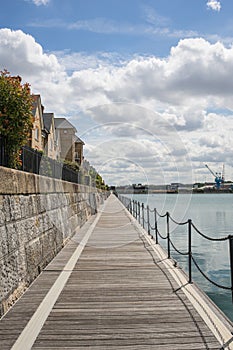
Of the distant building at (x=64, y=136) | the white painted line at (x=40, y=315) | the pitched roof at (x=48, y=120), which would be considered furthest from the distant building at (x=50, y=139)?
the white painted line at (x=40, y=315)

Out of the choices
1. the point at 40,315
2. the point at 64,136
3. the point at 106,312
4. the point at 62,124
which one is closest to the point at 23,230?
the point at 40,315

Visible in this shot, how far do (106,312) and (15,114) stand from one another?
470cm

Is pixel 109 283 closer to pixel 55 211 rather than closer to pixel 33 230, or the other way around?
pixel 33 230

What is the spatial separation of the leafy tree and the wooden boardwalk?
107 inches

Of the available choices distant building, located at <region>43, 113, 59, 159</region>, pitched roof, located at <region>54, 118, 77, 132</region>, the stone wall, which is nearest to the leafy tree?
the stone wall

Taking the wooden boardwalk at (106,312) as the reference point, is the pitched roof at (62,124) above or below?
above

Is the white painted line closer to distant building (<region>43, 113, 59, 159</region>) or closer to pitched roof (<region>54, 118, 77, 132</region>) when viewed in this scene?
distant building (<region>43, 113, 59, 159</region>)

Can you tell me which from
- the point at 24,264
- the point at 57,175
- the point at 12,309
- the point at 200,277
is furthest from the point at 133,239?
the point at 12,309

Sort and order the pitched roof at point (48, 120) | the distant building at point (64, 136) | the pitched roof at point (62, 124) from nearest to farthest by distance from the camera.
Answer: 1. the pitched roof at point (48, 120)
2. the distant building at point (64, 136)
3. the pitched roof at point (62, 124)

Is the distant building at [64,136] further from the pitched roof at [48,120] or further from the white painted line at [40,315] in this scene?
the white painted line at [40,315]

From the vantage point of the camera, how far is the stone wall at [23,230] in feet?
17.5

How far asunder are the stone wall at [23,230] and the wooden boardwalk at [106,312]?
0.28 meters

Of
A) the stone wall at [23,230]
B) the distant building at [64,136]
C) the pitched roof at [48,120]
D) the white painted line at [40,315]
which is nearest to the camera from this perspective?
the white painted line at [40,315]

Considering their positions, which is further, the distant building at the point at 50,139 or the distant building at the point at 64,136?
the distant building at the point at 64,136
